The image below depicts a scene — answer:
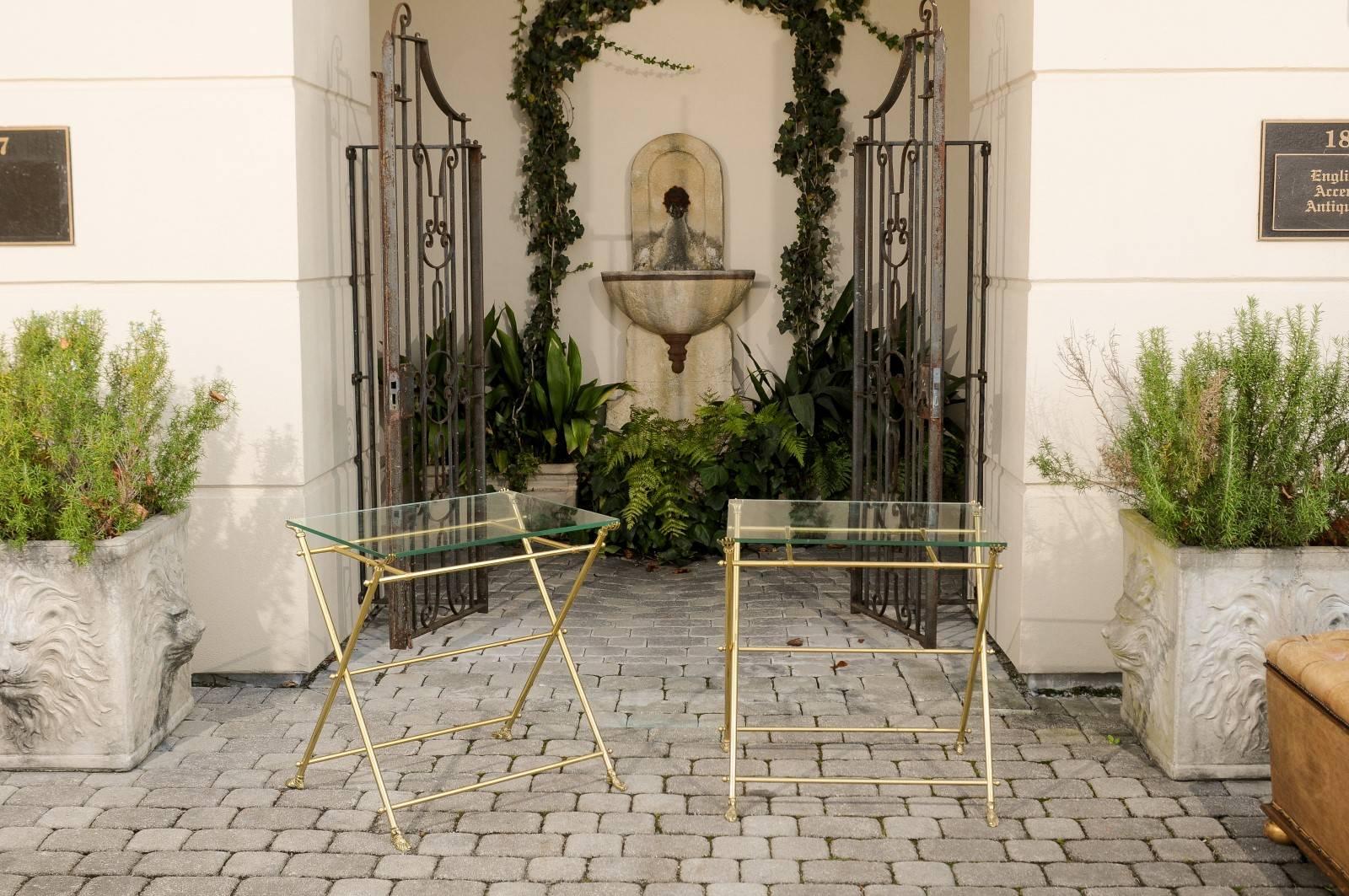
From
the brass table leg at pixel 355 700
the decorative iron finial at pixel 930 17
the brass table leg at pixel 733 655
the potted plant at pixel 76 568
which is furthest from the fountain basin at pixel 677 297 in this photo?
the brass table leg at pixel 355 700

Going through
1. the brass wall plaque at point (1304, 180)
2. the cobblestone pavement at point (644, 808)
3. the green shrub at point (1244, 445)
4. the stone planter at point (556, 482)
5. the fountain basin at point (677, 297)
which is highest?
the brass wall plaque at point (1304, 180)

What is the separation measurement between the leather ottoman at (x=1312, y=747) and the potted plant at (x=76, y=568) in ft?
10.5

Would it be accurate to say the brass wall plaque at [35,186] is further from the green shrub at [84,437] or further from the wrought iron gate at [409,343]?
the wrought iron gate at [409,343]

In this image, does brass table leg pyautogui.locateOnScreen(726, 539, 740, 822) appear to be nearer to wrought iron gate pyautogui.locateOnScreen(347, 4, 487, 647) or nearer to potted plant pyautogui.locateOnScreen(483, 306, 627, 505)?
wrought iron gate pyautogui.locateOnScreen(347, 4, 487, 647)

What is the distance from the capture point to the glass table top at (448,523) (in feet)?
12.1

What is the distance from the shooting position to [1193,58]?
465 centimetres

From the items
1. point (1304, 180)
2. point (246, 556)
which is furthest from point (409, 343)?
point (1304, 180)

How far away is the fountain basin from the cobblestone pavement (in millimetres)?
2980

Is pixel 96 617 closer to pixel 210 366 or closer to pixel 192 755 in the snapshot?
pixel 192 755

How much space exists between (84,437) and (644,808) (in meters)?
1.99

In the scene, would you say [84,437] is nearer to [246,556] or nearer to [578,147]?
[246,556]

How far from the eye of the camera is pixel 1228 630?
13.0 ft

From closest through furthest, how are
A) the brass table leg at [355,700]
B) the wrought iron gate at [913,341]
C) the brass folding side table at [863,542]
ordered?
the brass table leg at [355,700]
the brass folding side table at [863,542]
the wrought iron gate at [913,341]

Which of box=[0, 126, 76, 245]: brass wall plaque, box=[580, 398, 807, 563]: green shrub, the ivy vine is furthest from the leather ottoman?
the ivy vine
